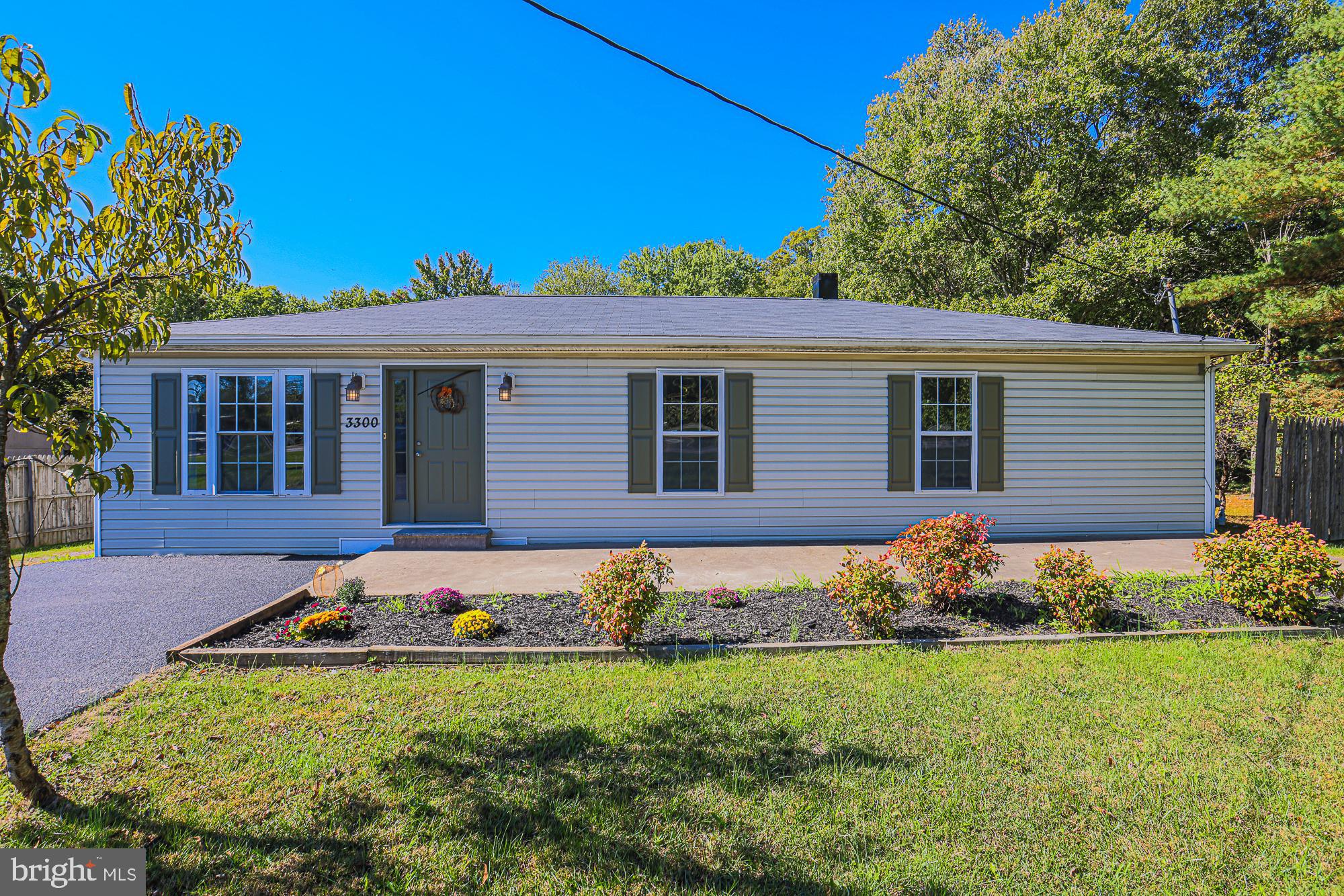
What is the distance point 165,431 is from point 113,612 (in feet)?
10.7

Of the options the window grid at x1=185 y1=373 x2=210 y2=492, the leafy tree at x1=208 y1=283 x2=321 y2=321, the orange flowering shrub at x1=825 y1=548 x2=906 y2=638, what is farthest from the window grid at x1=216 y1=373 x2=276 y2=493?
the leafy tree at x1=208 y1=283 x2=321 y2=321

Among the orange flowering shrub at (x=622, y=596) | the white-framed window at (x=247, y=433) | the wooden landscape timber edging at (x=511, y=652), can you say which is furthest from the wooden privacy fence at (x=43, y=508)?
the orange flowering shrub at (x=622, y=596)

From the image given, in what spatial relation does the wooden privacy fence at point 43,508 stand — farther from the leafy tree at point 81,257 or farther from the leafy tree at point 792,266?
the leafy tree at point 792,266

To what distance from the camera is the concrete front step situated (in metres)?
6.93

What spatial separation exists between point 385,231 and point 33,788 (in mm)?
26113

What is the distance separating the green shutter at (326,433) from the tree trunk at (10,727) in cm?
535

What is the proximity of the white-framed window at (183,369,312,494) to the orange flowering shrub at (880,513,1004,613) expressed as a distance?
6.92 m

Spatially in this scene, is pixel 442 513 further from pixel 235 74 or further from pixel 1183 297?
pixel 1183 297

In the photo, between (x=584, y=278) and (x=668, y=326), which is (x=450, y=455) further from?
(x=584, y=278)

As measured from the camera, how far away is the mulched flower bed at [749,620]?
3887 mm

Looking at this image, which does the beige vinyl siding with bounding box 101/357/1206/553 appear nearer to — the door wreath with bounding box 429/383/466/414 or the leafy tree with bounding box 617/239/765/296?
the door wreath with bounding box 429/383/466/414

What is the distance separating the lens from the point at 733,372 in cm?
738

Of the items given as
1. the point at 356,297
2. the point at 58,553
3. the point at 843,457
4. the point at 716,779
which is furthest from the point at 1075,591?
the point at 356,297

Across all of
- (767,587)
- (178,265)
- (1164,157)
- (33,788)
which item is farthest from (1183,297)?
(33,788)
